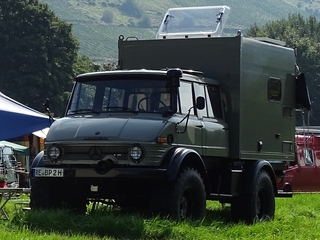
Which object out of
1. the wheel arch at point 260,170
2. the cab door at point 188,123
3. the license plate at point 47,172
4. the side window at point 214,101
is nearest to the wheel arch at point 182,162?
the cab door at point 188,123

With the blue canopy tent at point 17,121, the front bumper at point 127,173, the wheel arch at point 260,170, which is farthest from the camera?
the blue canopy tent at point 17,121

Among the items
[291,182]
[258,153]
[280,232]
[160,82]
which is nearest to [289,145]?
[258,153]

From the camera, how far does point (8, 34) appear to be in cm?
6725

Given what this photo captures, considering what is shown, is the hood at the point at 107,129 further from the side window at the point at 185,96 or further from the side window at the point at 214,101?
the side window at the point at 214,101

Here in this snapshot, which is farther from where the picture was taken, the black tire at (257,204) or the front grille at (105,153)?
the black tire at (257,204)

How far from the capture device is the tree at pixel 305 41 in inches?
3349

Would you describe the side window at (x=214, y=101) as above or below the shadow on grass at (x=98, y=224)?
above

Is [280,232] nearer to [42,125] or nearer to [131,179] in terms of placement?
[131,179]

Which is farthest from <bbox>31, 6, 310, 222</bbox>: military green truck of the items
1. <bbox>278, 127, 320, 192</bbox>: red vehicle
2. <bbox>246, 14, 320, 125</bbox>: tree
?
<bbox>246, 14, 320, 125</bbox>: tree

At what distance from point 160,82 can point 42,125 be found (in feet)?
17.3

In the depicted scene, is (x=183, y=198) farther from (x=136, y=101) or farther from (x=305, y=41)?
(x=305, y=41)

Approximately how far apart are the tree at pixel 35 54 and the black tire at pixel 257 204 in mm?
49027

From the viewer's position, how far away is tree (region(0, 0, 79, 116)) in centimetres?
6556

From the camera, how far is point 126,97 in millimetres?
14281
